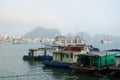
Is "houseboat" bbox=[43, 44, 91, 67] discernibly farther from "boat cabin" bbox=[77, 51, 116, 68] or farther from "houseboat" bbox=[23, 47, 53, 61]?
"houseboat" bbox=[23, 47, 53, 61]

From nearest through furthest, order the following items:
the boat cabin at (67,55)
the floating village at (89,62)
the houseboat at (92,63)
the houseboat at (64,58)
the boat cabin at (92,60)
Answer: the floating village at (89,62) < the houseboat at (92,63) < the boat cabin at (92,60) < the houseboat at (64,58) < the boat cabin at (67,55)

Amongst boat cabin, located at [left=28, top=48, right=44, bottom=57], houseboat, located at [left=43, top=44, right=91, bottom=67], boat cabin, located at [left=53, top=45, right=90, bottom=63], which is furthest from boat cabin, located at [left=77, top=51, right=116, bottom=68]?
boat cabin, located at [left=28, top=48, right=44, bottom=57]

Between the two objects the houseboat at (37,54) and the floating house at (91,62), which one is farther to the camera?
the houseboat at (37,54)

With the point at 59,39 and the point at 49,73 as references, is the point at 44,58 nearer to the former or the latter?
the point at 49,73

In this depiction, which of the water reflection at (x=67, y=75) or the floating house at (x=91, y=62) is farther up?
the floating house at (x=91, y=62)

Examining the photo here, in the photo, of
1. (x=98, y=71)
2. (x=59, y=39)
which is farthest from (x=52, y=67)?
(x=59, y=39)

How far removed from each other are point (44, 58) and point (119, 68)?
82.0 feet

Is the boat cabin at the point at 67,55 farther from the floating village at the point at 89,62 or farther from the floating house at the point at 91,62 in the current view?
the floating house at the point at 91,62

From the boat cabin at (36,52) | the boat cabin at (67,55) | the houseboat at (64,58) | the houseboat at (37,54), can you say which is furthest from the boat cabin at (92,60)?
the boat cabin at (36,52)

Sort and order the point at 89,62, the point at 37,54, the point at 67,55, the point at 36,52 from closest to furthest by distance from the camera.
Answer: the point at 89,62
the point at 67,55
the point at 36,52
the point at 37,54

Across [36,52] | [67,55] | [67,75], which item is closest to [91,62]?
[67,75]

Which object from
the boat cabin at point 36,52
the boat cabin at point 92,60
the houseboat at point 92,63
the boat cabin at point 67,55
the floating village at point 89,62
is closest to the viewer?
the floating village at point 89,62

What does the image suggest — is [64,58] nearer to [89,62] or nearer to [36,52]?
[89,62]

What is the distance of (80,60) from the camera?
39844 mm
